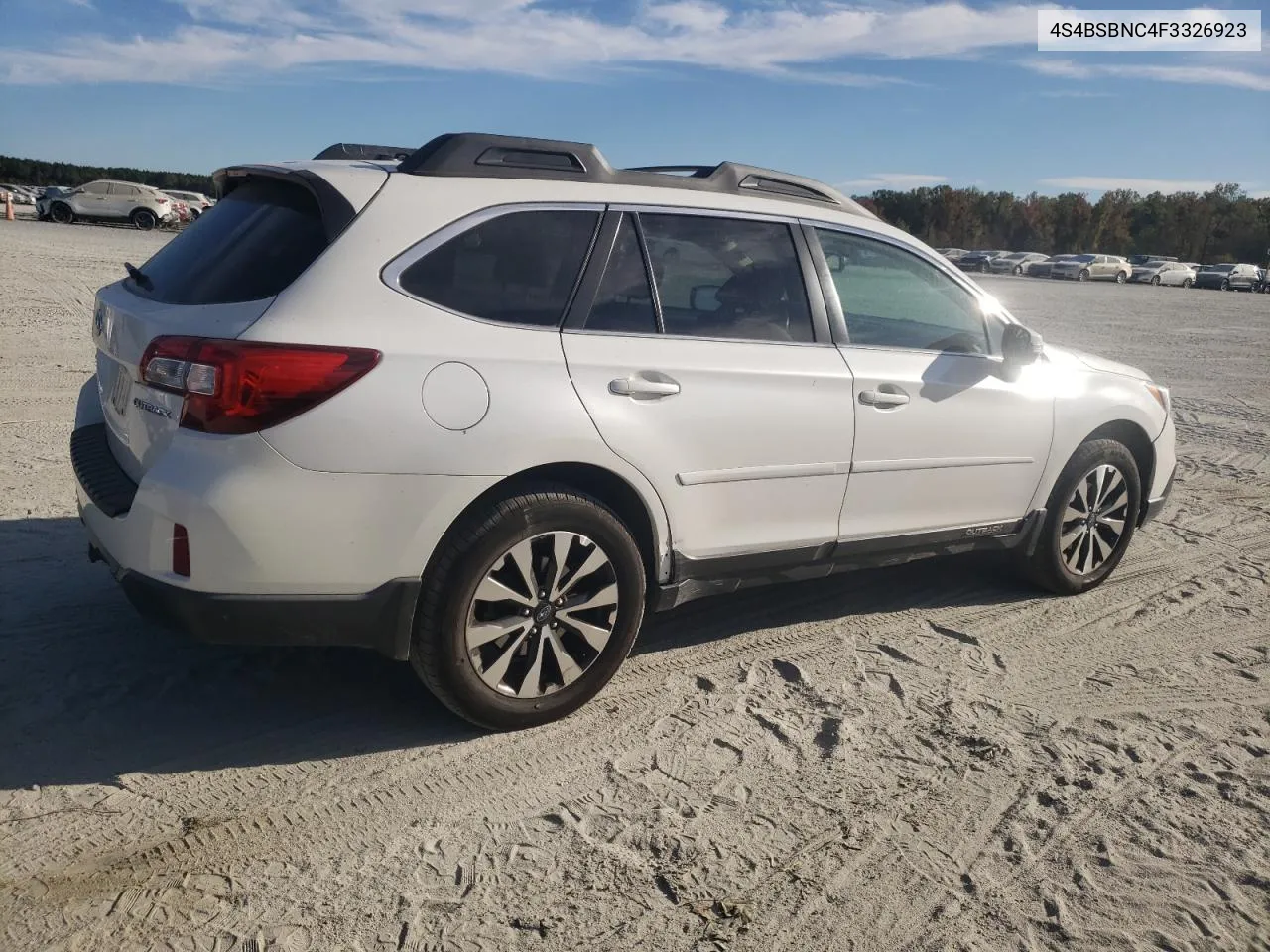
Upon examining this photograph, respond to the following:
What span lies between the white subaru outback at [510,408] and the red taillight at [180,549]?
3 centimetres

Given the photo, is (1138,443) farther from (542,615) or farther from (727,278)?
(542,615)

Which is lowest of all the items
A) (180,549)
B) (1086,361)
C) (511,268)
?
(180,549)

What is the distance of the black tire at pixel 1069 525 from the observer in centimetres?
528

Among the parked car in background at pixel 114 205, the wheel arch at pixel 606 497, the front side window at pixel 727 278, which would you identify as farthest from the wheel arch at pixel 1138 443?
the parked car in background at pixel 114 205

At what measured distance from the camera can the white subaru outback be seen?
3207mm

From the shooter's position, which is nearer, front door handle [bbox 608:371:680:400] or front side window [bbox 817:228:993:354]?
front door handle [bbox 608:371:680:400]

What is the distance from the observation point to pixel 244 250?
3549mm

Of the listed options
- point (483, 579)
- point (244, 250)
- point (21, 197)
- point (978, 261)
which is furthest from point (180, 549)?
point (978, 261)

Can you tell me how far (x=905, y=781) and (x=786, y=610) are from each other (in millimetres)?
1577

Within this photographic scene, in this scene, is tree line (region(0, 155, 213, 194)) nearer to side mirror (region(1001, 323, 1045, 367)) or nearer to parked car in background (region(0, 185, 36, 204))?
parked car in background (region(0, 185, 36, 204))

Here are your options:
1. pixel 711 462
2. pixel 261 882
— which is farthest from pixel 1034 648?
pixel 261 882

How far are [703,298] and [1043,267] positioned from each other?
62.1 meters

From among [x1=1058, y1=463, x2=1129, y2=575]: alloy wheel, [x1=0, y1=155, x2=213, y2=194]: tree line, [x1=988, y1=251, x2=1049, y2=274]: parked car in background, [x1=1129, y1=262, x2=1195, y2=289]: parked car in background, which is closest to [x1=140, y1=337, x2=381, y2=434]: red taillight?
[x1=1058, y1=463, x2=1129, y2=575]: alloy wheel

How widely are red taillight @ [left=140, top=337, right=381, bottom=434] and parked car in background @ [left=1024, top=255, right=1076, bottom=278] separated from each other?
62897 millimetres
